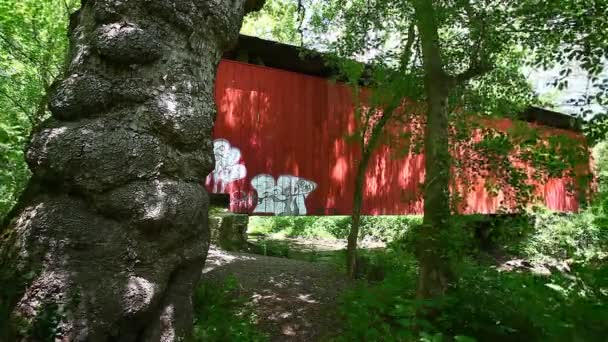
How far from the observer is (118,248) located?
9.40 ft

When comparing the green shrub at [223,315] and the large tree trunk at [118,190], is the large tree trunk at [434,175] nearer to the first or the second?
the green shrub at [223,315]

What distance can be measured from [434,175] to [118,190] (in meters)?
2.49

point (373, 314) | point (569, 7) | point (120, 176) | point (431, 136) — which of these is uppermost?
point (569, 7)

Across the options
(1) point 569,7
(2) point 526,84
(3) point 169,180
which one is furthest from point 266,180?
(1) point 569,7

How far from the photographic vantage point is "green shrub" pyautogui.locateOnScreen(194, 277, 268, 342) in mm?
3709

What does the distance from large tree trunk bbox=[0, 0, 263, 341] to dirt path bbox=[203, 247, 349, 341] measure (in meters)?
1.48

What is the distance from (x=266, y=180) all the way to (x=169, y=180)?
18.4ft

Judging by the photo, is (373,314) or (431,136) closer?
(431,136)

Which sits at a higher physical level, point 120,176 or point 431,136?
point 431,136

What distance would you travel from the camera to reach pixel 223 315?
4.18 m

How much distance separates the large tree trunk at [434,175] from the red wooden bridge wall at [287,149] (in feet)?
12.7

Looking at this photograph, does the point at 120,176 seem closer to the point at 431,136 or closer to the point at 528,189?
the point at 431,136

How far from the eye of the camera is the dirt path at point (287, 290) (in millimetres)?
4422

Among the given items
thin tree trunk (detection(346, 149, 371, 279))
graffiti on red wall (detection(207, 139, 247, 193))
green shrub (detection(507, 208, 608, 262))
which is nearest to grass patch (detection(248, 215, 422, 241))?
green shrub (detection(507, 208, 608, 262))
